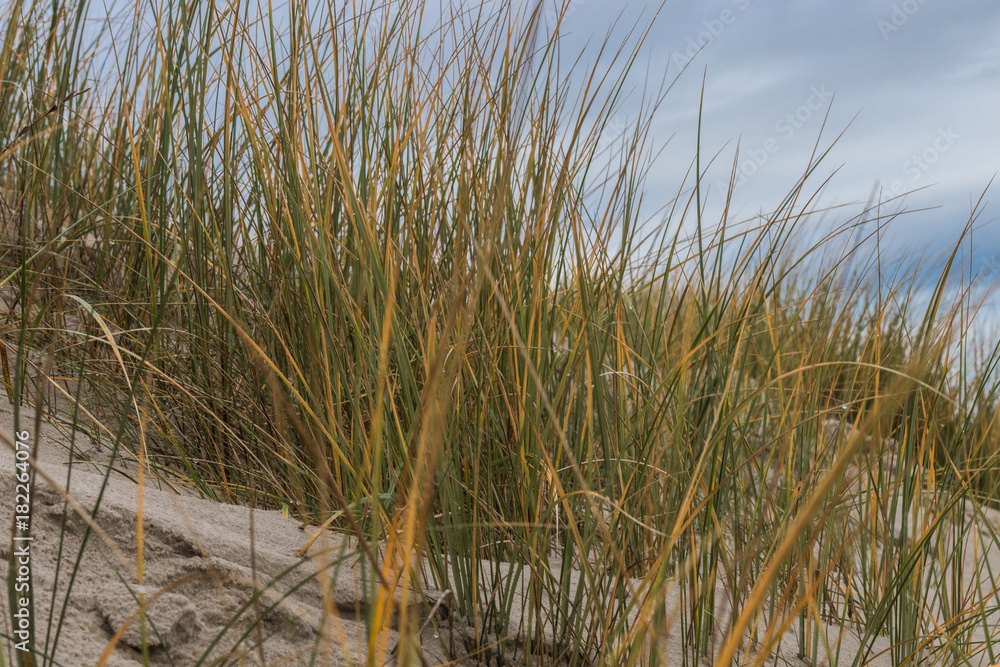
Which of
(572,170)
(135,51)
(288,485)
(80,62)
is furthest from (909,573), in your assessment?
(80,62)

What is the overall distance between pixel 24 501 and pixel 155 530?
0.18 meters

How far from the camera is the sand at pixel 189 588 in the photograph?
85 centimetres

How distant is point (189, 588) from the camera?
3.14 feet

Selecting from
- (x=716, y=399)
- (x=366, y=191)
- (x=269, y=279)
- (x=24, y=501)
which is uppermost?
(x=366, y=191)

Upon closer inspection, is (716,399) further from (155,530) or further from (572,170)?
(155,530)

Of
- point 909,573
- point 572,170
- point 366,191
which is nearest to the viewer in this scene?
point 909,573

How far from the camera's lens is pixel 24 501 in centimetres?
99

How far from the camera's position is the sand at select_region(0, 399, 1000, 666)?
85 centimetres

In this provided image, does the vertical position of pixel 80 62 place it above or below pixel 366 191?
above

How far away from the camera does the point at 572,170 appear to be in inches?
54.2

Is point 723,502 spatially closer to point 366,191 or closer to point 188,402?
point 366,191

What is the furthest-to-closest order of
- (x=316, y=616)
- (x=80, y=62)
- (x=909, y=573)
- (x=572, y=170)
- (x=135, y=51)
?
1. (x=80, y=62)
2. (x=135, y=51)
3. (x=572, y=170)
4. (x=909, y=573)
5. (x=316, y=616)

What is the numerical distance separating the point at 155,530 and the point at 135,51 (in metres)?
1.75

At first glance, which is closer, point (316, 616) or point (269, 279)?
point (316, 616)
